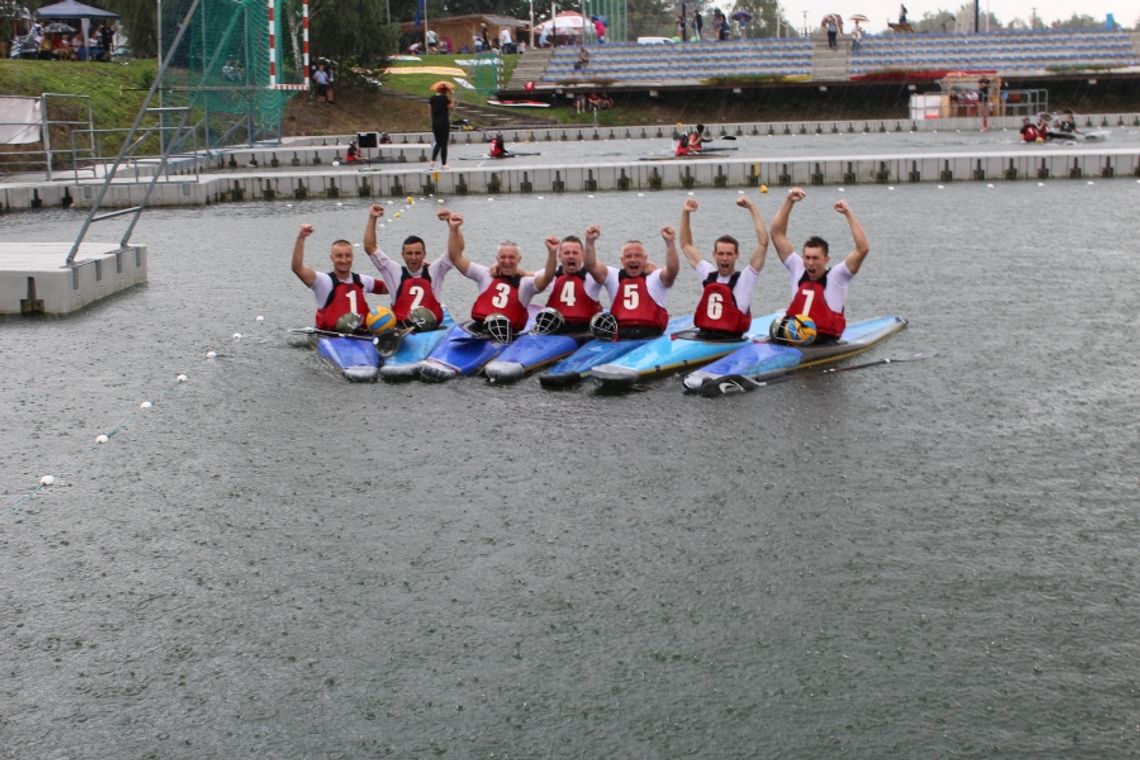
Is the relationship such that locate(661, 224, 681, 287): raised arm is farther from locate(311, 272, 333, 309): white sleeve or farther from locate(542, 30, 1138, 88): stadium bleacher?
Result: locate(542, 30, 1138, 88): stadium bleacher

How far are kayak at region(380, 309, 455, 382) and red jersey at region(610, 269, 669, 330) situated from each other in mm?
1561

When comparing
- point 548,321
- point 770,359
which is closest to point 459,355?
point 548,321

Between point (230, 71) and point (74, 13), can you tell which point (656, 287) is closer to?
point (230, 71)

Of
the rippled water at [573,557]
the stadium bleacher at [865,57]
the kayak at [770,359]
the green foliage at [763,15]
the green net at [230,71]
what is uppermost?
the green foliage at [763,15]

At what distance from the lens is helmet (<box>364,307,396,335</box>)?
42.0 feet

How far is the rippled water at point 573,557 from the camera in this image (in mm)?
5938

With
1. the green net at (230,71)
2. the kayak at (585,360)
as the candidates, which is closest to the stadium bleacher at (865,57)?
the green net at (230,71)

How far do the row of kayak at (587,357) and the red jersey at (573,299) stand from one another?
18 cm

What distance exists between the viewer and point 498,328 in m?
12.4

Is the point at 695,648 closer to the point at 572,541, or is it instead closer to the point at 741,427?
the point at 572,541

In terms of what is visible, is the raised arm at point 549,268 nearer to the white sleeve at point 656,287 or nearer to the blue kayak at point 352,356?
the white sleeve at point 656,287

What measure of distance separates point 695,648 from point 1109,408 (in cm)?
524

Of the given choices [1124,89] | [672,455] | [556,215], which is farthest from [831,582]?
[1124,89]

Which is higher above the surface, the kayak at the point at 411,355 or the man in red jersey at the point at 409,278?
the man in red jersey at the point at 409,278
